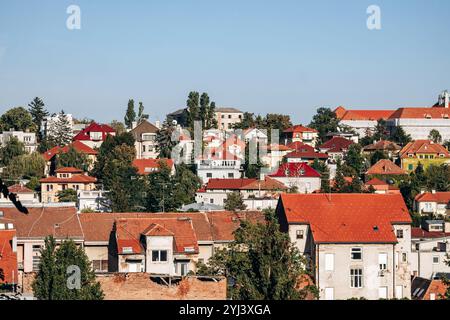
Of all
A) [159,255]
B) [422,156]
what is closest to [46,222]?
[159,255]

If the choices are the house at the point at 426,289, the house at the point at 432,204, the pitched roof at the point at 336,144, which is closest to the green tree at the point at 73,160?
the pitched roof at the point at 336,144

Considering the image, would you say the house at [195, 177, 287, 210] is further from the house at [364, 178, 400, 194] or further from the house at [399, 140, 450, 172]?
the house at [399, 140, 450, 172]

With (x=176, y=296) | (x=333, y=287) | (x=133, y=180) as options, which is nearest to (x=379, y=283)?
(x=333, y=287)

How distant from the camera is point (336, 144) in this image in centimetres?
8100

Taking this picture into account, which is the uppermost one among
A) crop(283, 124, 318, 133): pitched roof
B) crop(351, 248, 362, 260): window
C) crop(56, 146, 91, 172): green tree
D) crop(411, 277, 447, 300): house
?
crop(283, 124, 318, 133): pitched roof

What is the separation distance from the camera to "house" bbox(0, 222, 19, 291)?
24000 millimetres

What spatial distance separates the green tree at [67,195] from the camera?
5869cm

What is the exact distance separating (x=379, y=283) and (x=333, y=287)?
1488 mm

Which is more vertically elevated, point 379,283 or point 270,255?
point 270,255

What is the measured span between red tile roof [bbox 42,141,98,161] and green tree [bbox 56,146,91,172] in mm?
1159

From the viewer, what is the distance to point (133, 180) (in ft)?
186

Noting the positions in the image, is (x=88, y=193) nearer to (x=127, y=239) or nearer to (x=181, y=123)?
(x=127, y=239)

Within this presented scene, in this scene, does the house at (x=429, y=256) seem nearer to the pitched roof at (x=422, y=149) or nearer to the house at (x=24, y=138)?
the pitched roof at (x=422, y=149)

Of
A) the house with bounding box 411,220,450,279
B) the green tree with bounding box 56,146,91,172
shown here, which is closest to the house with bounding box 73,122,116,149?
the green tree with bounding box 56,146,91,172
